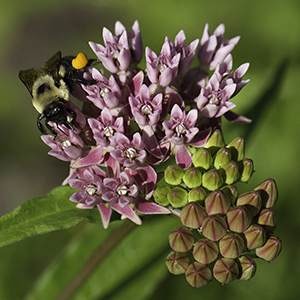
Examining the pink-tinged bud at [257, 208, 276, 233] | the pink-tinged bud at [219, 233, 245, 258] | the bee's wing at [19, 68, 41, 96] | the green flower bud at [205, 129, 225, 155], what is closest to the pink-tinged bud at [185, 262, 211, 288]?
the pink-tinged bud at [219, 233, 245, 258]

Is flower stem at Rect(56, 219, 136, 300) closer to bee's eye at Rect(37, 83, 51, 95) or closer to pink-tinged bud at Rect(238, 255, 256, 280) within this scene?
pink-tinged bud at Rect(238, 255, 256, 280)

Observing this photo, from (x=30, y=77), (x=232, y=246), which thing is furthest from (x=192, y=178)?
(x=30, y=77)

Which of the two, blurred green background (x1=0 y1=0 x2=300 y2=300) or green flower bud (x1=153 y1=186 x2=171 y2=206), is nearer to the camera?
green flower bud (x1=153 y1=186 x2=171 y2=206)

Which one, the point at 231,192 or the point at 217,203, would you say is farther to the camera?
the point at 231,192

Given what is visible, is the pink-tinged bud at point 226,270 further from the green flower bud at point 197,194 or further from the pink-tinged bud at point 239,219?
the green flower bud at point 197,194

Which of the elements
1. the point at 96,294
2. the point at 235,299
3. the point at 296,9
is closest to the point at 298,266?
the point at 235,299

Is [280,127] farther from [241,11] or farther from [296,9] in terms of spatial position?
[241,11]

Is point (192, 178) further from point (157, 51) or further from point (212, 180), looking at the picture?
point (157, 51)

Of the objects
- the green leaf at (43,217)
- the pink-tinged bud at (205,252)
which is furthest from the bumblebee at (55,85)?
the pink-tinged bud at (205,252)
